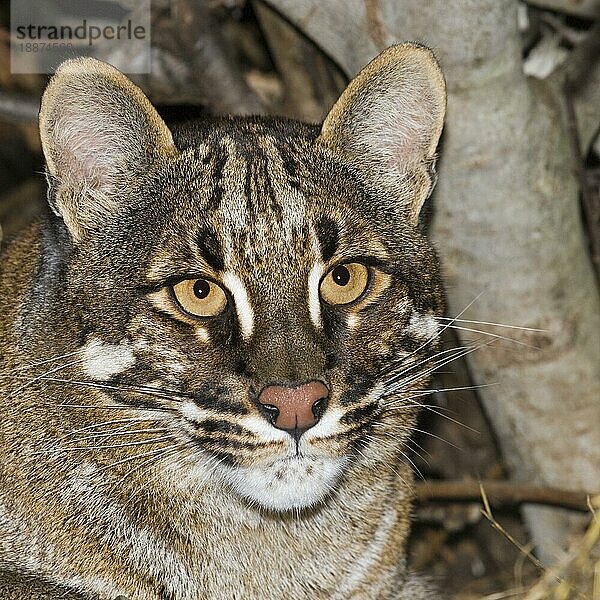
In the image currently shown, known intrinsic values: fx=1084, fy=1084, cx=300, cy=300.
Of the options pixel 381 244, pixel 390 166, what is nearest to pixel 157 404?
pixel 381 244

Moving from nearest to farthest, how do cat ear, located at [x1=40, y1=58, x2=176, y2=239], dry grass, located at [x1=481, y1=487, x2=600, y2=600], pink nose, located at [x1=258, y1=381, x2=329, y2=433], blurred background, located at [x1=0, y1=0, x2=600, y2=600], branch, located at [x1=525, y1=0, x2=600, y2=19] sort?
pink nose, located at [x1=258, y1=381, x2=329, y2=433]
cat ear, located at [x1=40, y1=58, x2=176, y2=239]
blurred background, located at [x1=0, y1=0, x2=600, y2=600]
dry grass, located at [x1=481, y1=487, x2=600, y2=600]
branch, located at [x1=525, y1=0, x2=600, y2=19]

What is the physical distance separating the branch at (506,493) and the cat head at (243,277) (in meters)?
1.88

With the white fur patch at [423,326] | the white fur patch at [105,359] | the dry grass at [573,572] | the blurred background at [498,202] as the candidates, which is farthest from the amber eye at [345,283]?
the dry grass at [573,572]

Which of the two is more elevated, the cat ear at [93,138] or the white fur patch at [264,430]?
the cat ear at [93,138]

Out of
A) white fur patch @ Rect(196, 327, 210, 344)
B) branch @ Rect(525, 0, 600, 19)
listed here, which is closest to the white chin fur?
white fur patch @ Rect(196, 327, 210, 344)

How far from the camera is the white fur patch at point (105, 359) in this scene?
13.2 ft

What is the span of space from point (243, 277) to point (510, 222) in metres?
2.05

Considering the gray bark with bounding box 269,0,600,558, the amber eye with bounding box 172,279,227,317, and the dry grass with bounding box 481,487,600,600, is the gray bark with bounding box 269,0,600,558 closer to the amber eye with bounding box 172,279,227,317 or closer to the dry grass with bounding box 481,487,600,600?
the dry grass with bounding box 481,487,600,600

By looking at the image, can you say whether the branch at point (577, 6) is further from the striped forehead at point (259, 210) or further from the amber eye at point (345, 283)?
the amber eye at point (345, 283)

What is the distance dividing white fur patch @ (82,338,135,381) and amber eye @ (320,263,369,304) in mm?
767

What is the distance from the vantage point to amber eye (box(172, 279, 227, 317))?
13.1 feet

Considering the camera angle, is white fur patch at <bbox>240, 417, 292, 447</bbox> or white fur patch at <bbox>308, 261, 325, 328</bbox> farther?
white fur patch at <bbox>308, 261, 325, 328</bbox>

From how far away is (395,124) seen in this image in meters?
4.60

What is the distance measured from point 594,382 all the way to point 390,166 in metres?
2.07
